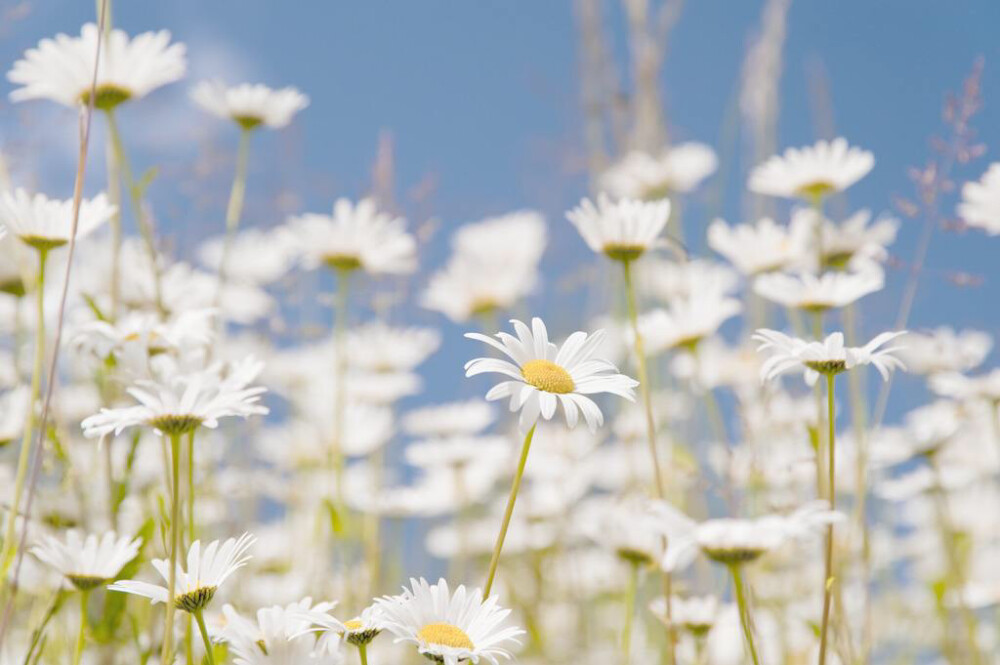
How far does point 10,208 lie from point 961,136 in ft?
3.49

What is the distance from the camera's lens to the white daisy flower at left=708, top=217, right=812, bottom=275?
1.67m

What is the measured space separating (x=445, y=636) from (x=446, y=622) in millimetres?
36

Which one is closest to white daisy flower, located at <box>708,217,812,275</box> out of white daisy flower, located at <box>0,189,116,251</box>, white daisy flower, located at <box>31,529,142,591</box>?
white daisy flower, located at <box>0,189,116,251</box>

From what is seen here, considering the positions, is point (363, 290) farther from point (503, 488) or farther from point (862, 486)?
point (503, 488)

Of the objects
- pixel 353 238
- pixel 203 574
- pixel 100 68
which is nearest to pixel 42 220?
pixel 100 68

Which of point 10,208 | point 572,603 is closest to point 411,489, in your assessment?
point 572,603

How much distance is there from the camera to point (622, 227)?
1.28m

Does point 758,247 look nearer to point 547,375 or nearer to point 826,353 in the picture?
point 826,353

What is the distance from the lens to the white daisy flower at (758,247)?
5.49ft

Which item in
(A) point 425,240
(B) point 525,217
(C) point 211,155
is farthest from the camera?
(B) point 525,217

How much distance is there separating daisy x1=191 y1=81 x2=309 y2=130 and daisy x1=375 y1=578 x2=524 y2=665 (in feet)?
3.62

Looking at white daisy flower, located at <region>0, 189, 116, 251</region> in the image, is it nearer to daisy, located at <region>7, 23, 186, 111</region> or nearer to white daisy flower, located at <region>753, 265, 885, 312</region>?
daisy, located at <region>7, 23, 186, 111</region>

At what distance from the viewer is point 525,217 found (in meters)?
2.82

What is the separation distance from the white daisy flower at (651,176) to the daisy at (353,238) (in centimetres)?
65
